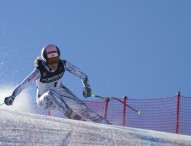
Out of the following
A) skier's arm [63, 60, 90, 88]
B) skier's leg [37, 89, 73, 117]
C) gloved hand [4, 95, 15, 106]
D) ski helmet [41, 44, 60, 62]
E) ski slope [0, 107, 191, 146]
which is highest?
ski helmet [41, 44, 60, 62]

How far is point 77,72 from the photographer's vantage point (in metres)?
6.66

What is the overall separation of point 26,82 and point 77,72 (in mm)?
890

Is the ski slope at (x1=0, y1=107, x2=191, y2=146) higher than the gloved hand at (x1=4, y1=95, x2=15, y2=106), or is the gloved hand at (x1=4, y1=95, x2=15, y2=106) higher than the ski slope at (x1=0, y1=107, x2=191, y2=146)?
the gloved hand at (x1=4, y1=95, x2=15, y2=106)

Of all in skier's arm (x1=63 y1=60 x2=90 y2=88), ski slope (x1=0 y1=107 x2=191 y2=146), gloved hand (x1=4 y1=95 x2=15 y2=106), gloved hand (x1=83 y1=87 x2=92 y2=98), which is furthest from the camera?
skier's arm (x1=63 y1=60 x2=90 y2=88)

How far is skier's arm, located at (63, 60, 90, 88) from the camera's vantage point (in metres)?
6.57

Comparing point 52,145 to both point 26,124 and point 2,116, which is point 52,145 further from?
point 2,116

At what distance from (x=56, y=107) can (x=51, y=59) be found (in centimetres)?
66

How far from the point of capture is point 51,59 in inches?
247

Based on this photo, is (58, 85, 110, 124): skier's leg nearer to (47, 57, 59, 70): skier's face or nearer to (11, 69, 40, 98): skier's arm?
(47, 57, 59, 70): skier's face

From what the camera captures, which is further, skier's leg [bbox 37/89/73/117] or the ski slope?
skier's leg [bbox 37/89/73/117]

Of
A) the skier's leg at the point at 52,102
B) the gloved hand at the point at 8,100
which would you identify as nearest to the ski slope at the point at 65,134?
the gloved hand at the point at 8,100

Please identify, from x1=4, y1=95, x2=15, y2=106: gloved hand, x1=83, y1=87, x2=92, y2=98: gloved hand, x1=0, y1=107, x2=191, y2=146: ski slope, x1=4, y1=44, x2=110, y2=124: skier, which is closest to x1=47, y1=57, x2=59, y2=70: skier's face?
x1=4, y1=44, x2=110, y2=124: skier

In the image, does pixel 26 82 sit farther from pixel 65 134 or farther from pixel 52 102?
pixel 65 134

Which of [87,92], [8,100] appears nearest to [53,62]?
[87,92]
